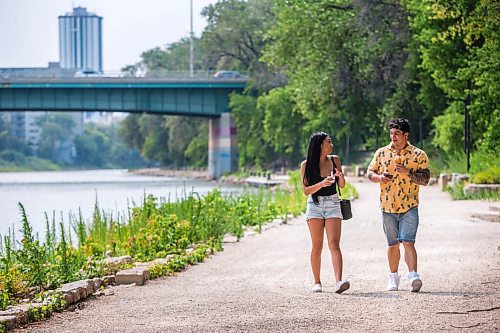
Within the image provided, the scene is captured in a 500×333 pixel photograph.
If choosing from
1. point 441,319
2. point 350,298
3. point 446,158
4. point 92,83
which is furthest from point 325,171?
point 92,83

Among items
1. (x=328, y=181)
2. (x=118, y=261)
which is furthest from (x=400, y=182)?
(x=118, y=261)

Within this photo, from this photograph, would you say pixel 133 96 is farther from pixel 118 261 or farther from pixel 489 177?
pixel 118 261

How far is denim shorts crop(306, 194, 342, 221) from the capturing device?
516 inches

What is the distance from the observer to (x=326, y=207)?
1312 centimetres

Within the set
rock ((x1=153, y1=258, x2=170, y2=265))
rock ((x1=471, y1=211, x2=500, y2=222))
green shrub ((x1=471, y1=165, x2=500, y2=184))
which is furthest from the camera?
green shrub ((x1=471, y1=165, x2=500, y2=184))

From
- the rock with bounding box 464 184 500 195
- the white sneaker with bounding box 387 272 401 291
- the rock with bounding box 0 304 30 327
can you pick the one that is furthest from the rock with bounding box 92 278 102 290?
the rock with bounding box 464 184 500 195

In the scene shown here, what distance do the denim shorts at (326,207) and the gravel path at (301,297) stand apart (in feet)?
2.82

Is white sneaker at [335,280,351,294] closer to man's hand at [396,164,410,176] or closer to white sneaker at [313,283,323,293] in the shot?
white sneaker at [313,283,323,293]

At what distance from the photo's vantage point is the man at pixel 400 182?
42.0 ft

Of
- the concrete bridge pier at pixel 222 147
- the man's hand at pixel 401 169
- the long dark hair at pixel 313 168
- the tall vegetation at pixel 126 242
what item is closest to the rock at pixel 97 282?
the tall vegetation at pixel 126 242

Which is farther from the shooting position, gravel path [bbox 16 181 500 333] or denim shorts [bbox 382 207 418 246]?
denim shorts [bbox 382 207 418 246]

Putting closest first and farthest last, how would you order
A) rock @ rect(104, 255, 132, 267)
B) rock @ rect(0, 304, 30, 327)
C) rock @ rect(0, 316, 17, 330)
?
rock @ rect(0, 316, 17, 330) < rock @ rect(0, 304, 30, 327) < rock @ rect(104, 255, 132, 267)

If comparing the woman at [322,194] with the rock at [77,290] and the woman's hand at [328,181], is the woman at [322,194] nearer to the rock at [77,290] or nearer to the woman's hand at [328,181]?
the woman's hand at [328,181]

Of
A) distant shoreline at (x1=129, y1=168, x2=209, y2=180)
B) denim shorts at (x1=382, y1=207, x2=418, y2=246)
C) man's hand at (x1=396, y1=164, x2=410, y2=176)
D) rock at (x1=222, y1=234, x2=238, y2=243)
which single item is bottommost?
distant shoreline at (x1=129, y1=168, x2=209, y2=180)
